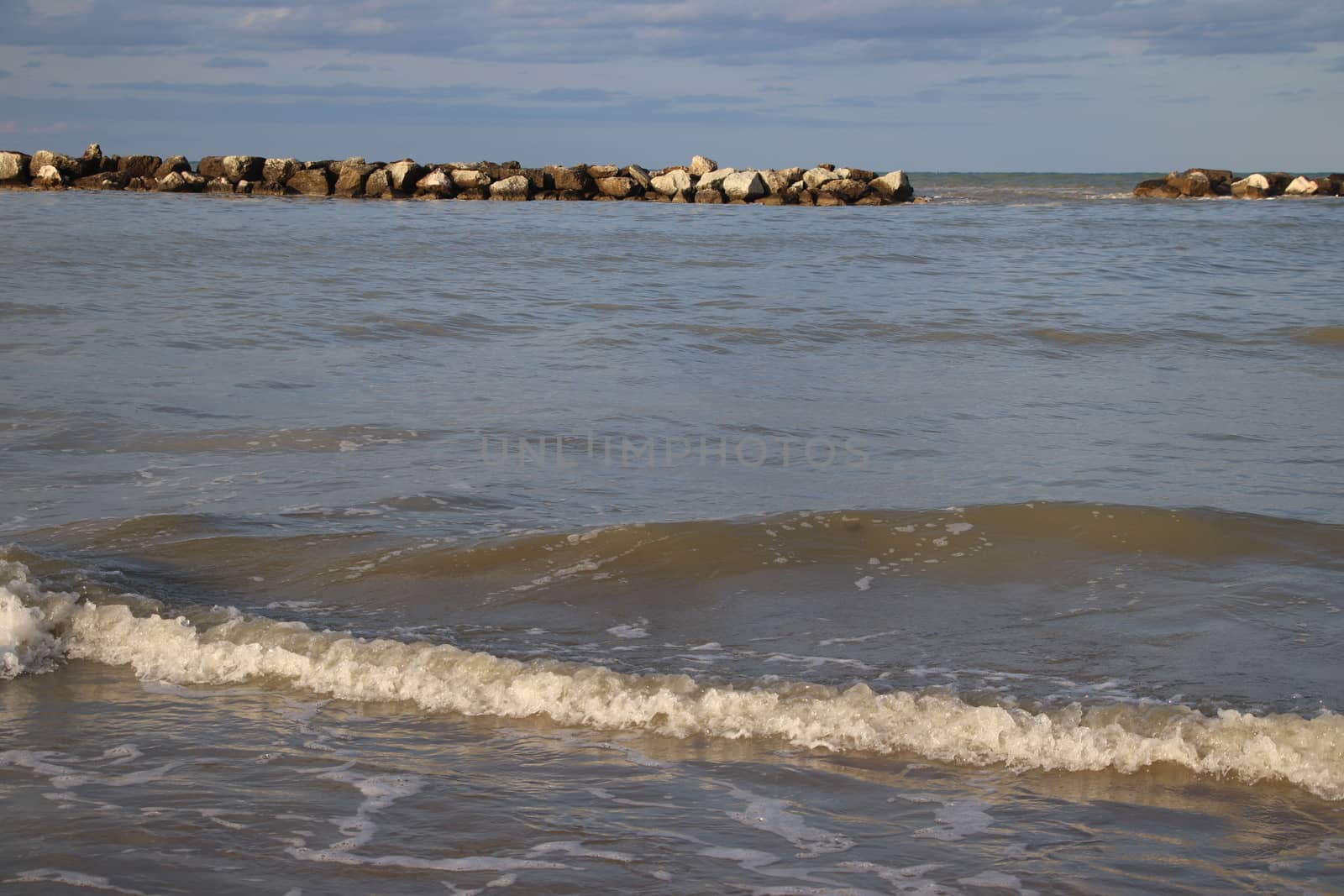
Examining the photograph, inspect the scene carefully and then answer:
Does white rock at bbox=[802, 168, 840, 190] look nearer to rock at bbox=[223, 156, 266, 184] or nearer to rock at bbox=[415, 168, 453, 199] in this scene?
rock at bbox=[415, 168, 453, 199]

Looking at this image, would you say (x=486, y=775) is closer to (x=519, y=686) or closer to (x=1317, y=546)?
(x=519, y=686)

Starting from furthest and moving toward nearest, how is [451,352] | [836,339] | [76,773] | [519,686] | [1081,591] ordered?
[836,339]
[451,352]
[1081,591]
[519,686]
[76,773]

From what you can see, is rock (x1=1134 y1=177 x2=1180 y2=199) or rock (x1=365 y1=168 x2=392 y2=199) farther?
rock (x1=1134 y1=177 x2=1180 y2=199)

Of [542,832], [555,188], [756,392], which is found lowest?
[542,832]

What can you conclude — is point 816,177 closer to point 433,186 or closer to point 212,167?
point 433,186

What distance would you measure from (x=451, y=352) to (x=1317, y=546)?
7045 millimetres

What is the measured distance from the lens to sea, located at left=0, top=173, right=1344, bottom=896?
9.84ft

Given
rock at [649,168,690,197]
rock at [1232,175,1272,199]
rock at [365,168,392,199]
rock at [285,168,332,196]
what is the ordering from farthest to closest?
rock at [1232,175,1272,199], rock at [649,168,690,197], rock at [285,168,332,196], rock at [365,168,392,199]

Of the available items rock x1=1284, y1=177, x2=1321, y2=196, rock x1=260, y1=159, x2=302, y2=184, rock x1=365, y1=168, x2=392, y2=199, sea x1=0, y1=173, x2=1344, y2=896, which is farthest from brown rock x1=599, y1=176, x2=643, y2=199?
sea x1=0, y1=173, x2=1344, y2=896

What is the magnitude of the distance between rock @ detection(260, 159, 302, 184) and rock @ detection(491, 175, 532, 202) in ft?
A: 18.8

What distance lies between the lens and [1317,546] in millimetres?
5289

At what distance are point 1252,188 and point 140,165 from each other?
112ft

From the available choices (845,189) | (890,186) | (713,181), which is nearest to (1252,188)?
(890,186)

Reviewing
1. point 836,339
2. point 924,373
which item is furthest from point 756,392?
point 836,339
